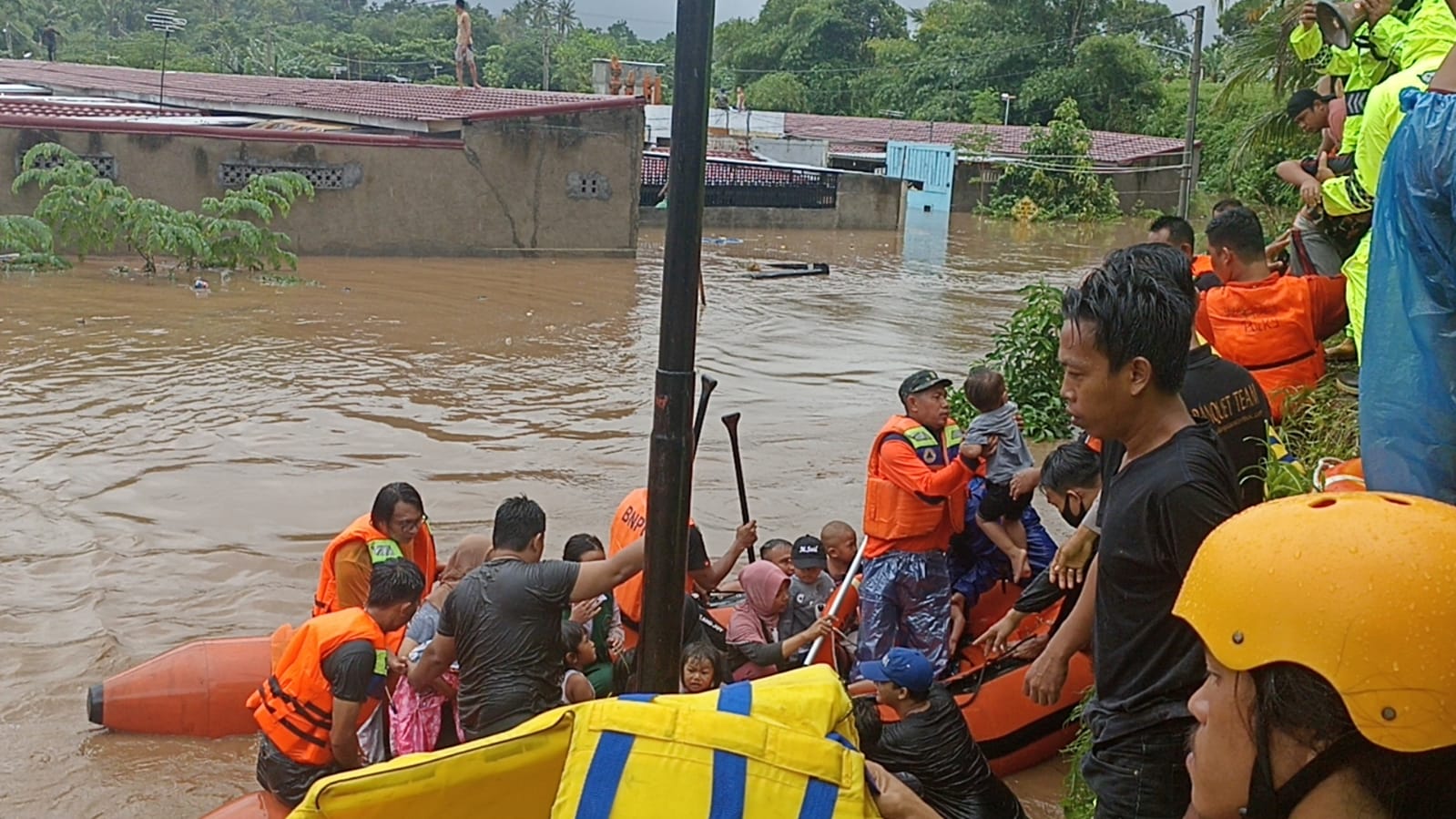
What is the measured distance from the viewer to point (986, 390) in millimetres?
5918

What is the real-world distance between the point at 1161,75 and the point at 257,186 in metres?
36.3

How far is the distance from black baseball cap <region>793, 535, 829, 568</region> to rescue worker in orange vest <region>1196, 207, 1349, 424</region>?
1.96 meters

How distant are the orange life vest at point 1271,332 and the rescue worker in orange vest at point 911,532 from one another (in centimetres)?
121

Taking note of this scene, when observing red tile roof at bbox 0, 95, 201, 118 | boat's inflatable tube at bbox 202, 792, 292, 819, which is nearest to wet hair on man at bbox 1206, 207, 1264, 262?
boat's inflatable tube at bbox 202, 792, 292, 819

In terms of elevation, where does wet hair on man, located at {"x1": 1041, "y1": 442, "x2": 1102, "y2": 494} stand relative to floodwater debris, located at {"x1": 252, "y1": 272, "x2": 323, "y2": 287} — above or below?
above

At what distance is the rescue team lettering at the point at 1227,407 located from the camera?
3738mm

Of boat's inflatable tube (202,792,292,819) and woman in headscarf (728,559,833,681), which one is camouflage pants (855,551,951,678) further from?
boat's inflatable tube (202,792,292,819)

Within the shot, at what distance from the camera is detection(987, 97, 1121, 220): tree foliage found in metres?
39.0

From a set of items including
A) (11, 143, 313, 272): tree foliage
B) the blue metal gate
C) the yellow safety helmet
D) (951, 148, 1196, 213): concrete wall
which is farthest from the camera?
(951, 148, 1196, 213): concrete wall

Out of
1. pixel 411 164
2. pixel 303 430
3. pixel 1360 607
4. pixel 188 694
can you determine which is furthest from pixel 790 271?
pixel 1360 607

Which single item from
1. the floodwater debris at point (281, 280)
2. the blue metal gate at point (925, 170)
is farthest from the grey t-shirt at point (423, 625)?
the blue metal gate at point (925, 170)

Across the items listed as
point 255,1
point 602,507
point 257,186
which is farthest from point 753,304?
point 255,1

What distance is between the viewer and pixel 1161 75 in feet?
156

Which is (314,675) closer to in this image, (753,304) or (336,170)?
(753,304)
